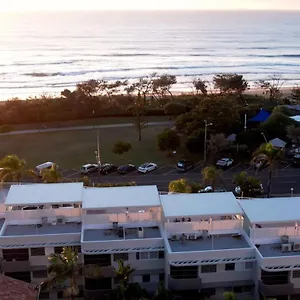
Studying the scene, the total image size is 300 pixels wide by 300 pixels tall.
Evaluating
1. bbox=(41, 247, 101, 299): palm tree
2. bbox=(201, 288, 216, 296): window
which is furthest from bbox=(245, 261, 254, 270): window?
bbox=(41, 247, 101, 299): palm tree

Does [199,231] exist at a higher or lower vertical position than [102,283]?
higher

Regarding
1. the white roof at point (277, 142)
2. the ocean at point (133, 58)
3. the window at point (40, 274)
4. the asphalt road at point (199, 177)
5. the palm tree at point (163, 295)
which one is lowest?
the ocean at point (133, 58)

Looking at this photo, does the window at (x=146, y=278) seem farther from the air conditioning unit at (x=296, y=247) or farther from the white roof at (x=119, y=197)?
the air conditioning unit at (x=296, y=247)

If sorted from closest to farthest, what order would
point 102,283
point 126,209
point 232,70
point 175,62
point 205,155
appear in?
point 102,283
point 126,209
point 205,155
point 232,70
point 175,62

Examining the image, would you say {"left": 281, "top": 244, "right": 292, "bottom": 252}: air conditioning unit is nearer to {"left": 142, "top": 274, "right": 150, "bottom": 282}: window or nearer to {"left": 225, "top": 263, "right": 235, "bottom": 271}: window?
{"left": 225, "top": 263, "right": 235, "bottom": 271}: window

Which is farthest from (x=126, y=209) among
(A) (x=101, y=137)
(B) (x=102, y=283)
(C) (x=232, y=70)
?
(C) (x=232, y=70)

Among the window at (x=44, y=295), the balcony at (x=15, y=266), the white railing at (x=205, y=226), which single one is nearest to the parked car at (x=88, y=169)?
the balcony at (x=15, y=266)

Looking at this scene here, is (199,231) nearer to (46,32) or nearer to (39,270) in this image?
(39,270)
